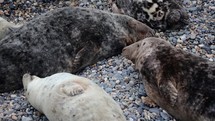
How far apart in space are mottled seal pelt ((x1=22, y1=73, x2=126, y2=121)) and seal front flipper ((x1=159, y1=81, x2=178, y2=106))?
86 cm

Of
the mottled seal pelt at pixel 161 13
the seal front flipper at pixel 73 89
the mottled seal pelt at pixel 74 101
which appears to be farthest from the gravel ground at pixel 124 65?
the seal front flipper at pixel 73 89

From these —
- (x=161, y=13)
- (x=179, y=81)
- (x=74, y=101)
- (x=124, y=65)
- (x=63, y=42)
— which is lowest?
(x=124, y=65)

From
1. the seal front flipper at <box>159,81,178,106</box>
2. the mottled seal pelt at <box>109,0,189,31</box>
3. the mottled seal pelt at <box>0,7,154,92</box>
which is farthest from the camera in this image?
the mottled seal pelt at <box>109,0,189,31</box>

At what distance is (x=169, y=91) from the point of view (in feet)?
15.5

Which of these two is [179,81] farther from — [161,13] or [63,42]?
[161,13]

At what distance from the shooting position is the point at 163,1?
686 centimetres

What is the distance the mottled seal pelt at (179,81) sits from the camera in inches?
175

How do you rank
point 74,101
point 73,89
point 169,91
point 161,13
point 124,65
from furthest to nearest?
point 161,13, point 124,65, point 169,91, point 73,89, point 74,101

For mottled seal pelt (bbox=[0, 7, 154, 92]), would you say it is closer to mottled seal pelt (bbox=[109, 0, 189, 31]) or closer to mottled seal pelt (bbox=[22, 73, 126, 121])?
mottled seal pelt (bbox=[109, 0, 189, 31])

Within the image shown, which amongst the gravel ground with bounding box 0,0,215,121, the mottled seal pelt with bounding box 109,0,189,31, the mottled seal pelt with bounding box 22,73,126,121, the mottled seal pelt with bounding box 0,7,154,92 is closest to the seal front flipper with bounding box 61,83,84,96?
the mottled seal pelt with bounding box 22,73,126,121

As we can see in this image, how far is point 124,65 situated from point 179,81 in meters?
1.24

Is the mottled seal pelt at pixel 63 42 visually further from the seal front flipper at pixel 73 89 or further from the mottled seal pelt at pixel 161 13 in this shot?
the seal front flipper at pixel 73 89

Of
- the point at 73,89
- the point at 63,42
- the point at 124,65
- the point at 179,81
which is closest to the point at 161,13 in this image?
the point at 124,65

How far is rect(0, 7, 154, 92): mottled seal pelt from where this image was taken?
5.62 m
